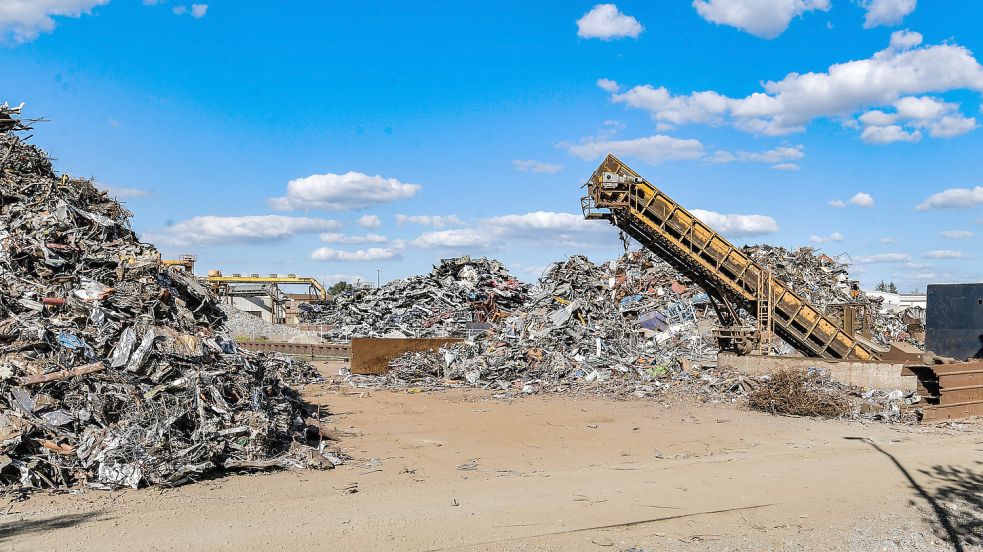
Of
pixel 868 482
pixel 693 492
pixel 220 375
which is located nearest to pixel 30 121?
pixel 220 375

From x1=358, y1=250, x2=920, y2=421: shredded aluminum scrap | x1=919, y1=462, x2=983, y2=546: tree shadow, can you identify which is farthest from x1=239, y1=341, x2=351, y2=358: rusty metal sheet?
x1=919, y1=462, x2=983, y2=546: tree shadow

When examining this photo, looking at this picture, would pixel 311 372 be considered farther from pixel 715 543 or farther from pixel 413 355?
pixel 715 543

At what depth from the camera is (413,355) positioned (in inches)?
786

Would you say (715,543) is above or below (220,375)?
below

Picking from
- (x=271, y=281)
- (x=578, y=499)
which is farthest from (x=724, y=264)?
(x=271, y=281)

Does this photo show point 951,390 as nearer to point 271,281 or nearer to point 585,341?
point 585,341

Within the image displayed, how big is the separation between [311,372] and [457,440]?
31.8 feet

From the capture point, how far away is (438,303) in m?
29.3

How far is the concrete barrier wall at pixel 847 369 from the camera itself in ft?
44.2

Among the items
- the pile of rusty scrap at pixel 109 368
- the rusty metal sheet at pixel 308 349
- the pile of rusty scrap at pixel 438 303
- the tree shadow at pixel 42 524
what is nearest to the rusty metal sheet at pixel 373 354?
the pile of rusty scrap at pixel 438 303

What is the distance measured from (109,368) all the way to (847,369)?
12.8 m

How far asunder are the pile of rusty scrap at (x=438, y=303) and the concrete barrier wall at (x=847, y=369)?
13.2 metres

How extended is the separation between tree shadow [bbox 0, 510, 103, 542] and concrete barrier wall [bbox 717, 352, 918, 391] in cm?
1235

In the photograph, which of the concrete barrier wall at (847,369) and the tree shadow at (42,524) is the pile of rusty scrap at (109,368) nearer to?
the tree shadow at (42,524)
